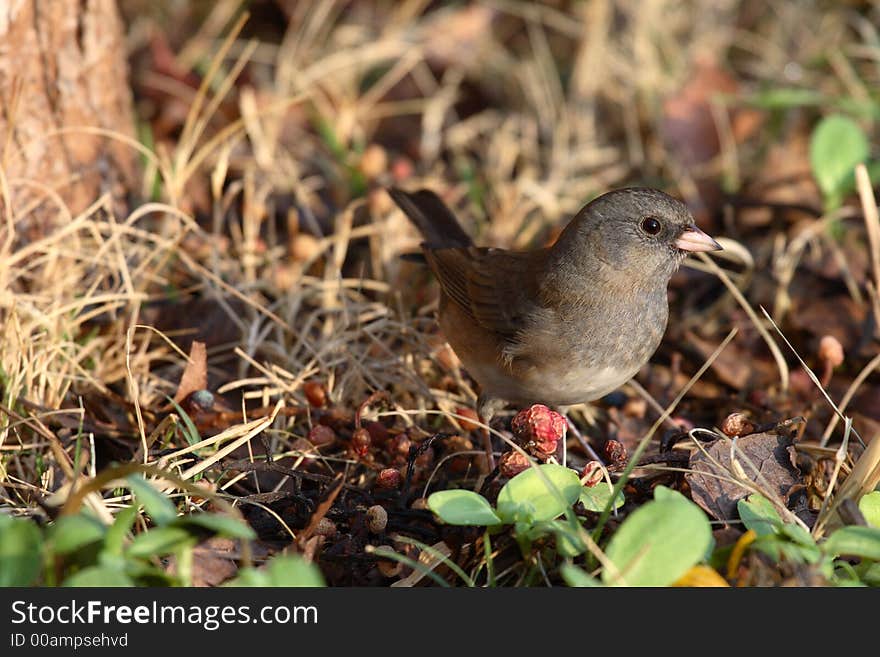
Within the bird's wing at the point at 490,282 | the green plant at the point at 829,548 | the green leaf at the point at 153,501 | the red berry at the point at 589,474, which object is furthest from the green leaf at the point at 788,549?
the green leaf at the point at 153,501

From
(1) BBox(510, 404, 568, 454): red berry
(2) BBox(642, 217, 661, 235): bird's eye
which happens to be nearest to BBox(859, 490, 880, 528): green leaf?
(1) BBox(510, 404, 568, 454): red berry

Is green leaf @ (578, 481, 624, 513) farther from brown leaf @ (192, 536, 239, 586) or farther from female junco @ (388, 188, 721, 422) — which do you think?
brown leaf @ (192, 536, 239, 586)

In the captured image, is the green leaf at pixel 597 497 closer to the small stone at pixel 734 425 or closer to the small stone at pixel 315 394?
the small stone at pixel 734 425

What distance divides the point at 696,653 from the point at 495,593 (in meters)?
0.38

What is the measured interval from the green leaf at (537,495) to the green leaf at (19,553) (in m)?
0.91

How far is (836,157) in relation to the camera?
3.65m

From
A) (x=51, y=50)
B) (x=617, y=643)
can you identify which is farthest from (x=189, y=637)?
(x=51, y=50)

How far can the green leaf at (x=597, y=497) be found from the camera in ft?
7.25

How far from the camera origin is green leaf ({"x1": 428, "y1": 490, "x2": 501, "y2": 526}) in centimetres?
209

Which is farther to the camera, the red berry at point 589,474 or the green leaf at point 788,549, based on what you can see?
the red berry at point 589,474

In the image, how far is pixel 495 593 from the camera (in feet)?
6.27

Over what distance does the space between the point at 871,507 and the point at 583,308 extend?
0.91m

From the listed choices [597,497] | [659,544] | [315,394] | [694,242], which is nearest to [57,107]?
[315,394]

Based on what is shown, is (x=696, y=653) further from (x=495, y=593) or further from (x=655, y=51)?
(x=655, y=51)
